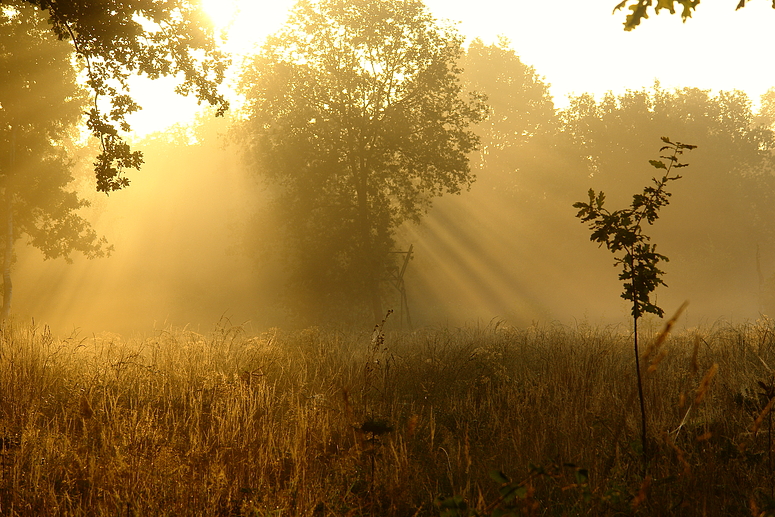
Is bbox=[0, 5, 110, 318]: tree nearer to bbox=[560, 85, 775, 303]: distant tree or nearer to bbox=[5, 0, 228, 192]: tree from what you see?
bbox=[5, 0, 228, 192]: tree

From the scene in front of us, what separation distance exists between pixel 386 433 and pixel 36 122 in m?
21.3

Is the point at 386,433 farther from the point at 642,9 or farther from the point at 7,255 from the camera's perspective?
the point at 7,255

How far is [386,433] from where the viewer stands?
547 centimetres

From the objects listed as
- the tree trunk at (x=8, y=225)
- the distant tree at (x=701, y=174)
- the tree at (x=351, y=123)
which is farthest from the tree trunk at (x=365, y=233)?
the distant tree at (x=701, y=174)

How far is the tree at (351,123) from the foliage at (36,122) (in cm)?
652

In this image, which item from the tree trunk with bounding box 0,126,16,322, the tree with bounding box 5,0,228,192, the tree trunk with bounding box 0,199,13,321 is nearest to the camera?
the tree with bounding box 5,0,228,192

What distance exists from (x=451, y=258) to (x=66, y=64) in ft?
79.4

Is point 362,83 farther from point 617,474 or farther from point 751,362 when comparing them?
point 617,474

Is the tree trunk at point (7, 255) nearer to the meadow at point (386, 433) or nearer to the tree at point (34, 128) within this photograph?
the tree at point (34, 128)

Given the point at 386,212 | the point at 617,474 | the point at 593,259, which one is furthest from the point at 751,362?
the point at 593,259

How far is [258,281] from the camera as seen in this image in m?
33.7

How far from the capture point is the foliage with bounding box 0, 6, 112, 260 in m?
19.4

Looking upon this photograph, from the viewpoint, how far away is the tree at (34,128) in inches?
766

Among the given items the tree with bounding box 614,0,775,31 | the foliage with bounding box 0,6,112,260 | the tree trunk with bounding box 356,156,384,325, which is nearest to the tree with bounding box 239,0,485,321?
the tree trunk with bounding box 356,156,384,325
